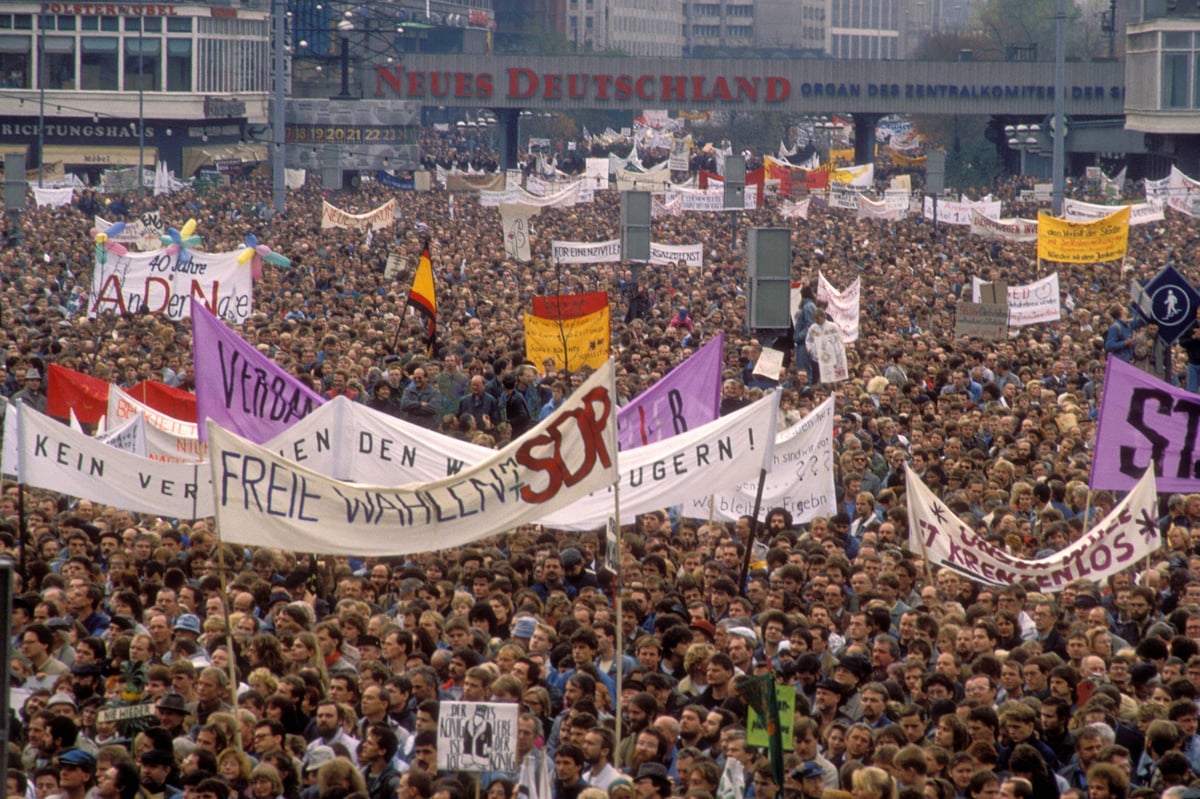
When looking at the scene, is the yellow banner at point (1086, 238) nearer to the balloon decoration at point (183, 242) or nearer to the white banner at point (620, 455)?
the balloon decoration at point (183, 242)

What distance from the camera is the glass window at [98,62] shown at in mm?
72938

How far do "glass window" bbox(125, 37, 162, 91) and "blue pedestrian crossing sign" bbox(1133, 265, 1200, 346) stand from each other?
59.7m

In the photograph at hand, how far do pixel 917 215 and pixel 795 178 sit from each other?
4982 millimetres

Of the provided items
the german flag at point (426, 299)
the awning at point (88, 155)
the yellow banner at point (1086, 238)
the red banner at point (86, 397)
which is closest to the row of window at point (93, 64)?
the awning at point (88, 155)

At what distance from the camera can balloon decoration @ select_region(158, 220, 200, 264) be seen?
935 inches

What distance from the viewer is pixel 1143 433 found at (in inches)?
480

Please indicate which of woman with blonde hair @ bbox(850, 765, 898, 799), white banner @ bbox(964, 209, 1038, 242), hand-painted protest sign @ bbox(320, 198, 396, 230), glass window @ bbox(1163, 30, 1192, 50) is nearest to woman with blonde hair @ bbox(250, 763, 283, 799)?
woman with blonde hair @ bbox(850, 765, 898, 799)

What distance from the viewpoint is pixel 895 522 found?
13266mm

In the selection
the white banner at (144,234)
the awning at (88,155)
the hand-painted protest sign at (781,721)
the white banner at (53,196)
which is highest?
the awning at (88,155)

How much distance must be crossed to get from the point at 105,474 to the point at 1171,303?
1011cm

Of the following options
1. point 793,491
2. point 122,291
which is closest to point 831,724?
point 793,491

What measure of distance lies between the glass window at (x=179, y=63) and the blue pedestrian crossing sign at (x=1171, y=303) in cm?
5976

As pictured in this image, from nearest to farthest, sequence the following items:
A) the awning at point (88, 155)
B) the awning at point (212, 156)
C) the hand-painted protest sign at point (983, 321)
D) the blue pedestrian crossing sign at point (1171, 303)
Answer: the blue pedestrian crossing sign at point (1171, 303) → the hand-painted protest sign at point (983, 321) → the awning at point (88, 155) → the awning at point (212, 156)

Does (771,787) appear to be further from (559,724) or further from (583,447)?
(583,447)
